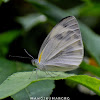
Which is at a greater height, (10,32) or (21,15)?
(21,15)

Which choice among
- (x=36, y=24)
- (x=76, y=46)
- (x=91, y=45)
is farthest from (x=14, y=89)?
(x=36, y=24)

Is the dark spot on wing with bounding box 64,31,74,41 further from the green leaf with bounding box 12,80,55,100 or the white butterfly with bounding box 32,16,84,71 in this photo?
the green leaf with bounding box 12,80,55,100

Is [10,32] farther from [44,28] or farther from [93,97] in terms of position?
[93,97]

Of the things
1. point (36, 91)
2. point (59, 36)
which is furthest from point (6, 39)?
point (36, 91)

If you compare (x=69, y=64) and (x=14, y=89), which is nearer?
(x=14, y=89)

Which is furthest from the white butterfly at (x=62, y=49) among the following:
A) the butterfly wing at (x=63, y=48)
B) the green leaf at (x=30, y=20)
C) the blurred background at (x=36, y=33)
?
the green leaf at (x=30, y=20)

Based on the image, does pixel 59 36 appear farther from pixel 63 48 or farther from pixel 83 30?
pixel 83 30
